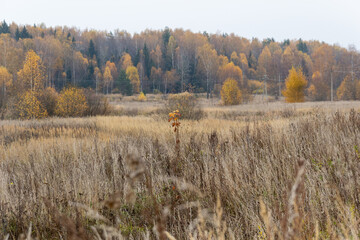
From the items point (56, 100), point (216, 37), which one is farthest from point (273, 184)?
point (216, 37)

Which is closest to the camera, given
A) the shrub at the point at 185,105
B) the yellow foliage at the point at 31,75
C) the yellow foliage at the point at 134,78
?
the shrub at the point at 185,105

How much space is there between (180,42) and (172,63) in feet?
36.9

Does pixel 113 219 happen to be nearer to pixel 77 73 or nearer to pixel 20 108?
pixel 20 108

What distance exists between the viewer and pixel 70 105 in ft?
67.1

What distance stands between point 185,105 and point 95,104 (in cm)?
802

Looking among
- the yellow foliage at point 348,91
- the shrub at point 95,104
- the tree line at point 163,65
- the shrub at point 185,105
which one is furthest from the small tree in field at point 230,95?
the shrub at point 185,105

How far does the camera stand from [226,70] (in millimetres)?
66375

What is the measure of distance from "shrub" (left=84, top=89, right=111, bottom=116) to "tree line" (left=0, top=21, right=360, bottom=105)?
95.0ft

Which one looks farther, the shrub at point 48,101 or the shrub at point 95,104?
the shrub at point 95,104

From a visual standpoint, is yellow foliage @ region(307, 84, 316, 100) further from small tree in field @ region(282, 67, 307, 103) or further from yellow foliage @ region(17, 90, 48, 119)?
yellow foliage @ region(17, 90, 48, 119)

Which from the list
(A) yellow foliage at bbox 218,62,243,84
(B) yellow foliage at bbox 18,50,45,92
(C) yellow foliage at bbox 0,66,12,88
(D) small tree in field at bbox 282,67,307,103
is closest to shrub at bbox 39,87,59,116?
(B) yellow foliage at bbox 18,50,45,92

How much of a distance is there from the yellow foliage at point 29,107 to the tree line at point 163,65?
33897mm

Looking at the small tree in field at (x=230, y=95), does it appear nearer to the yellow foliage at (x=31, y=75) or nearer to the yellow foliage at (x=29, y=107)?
the yellow foliage at (x=31, y=75)

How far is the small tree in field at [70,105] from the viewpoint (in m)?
20.4
